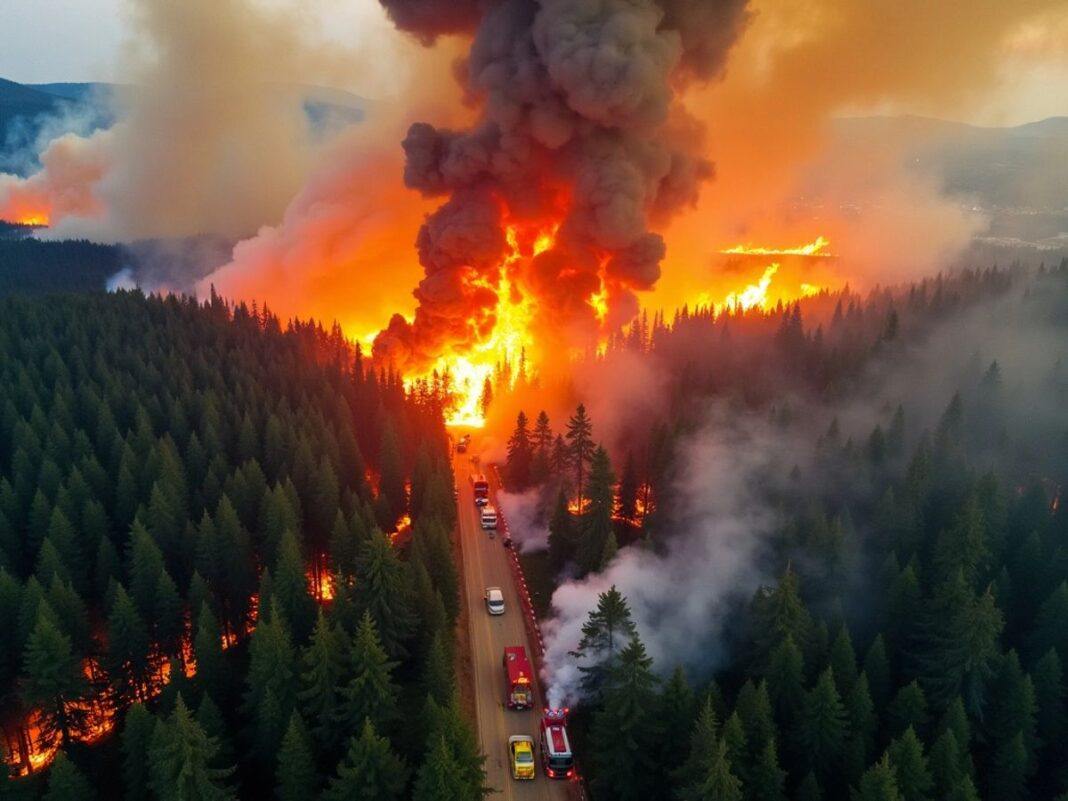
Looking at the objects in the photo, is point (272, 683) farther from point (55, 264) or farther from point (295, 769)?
point (55, 264)

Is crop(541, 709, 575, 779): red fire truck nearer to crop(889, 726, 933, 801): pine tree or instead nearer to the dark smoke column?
crop(889, 726, 933, 801): pine tree

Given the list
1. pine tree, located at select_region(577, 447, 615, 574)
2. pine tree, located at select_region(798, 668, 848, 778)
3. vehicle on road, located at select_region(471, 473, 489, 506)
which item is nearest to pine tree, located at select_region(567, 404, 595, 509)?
pine tree, located at select_region(577, 447, 615, 574)

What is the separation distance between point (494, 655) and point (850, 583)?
19684 millimetres

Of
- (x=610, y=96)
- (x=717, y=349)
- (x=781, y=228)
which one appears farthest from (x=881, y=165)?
(x=610, y=96)

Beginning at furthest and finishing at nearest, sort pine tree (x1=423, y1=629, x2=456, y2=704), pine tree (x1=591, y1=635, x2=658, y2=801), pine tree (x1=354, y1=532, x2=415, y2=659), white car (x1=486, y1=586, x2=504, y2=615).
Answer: white car (x1=486, y1=586, x2=504, y2=615) → pine tree (x1=354, y1=532, x2=415, y2=659) → pine tree (x1=423, y1=629, x2=456, y2=704) → pine tree (x1=591, y1=635, x2=658, y2=801)

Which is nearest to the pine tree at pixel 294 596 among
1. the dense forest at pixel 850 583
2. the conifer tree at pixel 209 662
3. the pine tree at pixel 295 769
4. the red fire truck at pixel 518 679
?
the conifer tree at pixel 209 662

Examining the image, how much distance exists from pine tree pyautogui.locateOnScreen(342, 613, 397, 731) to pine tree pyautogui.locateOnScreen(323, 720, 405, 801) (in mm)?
2456

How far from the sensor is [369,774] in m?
26.6

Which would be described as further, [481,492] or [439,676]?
[481,492]

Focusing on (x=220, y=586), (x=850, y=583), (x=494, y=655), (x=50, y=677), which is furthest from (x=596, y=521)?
(x=50, y=677)

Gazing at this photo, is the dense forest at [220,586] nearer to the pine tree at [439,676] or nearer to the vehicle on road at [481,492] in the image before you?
the pine tree at [439,676]

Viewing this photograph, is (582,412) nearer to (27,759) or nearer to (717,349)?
(717,349)

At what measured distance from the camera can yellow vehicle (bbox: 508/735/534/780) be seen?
31859 mm

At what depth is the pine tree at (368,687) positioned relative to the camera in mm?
29594
